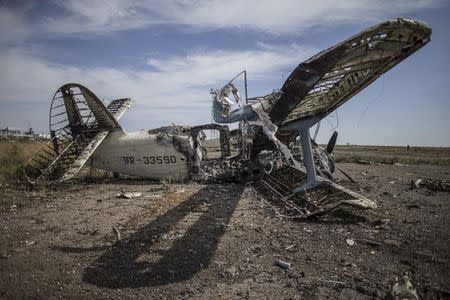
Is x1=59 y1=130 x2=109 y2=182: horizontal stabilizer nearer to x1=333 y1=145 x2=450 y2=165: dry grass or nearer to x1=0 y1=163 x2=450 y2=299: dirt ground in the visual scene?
x1=0 y1=163 x2=450 y2=299: dirt ground

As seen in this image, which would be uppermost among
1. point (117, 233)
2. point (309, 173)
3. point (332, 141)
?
point (332, 141)

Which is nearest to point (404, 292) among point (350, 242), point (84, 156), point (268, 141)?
point (350, 242)

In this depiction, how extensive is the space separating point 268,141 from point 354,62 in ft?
19.7

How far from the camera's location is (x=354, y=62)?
7809 mm

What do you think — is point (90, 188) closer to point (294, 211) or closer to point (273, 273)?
point (294, 211)

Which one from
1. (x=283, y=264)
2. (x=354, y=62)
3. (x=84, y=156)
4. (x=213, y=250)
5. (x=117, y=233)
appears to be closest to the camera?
(x=283, y=264)

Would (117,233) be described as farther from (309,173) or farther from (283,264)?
(309,173)

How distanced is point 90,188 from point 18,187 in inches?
100

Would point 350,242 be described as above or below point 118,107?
below

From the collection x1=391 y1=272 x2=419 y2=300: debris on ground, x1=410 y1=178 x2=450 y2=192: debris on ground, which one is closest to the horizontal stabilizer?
x1=391 y1=272 x2=419 y2=300: debris on ground

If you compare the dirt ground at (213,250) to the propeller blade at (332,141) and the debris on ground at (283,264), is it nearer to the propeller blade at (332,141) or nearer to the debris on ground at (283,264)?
the debris on ground at (283,264)

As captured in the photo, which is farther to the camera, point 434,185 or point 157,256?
point 434,185

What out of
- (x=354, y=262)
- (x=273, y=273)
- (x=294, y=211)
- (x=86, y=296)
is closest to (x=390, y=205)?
(x=294, y=211)

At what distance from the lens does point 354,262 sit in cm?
546
